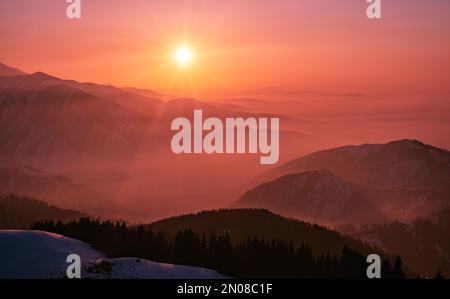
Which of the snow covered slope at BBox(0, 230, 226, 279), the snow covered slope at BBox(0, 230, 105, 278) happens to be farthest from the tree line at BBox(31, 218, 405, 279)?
the snow covered slope at BBox(0, 230, 226, 279)

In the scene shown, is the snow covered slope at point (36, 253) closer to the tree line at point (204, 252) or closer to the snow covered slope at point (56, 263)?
the snow covered slope at point (56, 263)

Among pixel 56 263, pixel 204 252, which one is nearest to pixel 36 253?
pixel 56 263

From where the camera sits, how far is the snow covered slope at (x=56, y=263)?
131 m

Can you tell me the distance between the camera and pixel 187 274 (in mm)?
137125

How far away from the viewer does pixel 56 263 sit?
13450cm

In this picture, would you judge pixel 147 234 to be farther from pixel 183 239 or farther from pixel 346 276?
pixel 346 276

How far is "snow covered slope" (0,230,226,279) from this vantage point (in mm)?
130875

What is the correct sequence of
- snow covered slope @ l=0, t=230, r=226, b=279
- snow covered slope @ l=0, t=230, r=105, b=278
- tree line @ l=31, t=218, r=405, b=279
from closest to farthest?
snow covered slope @ l=0, t=230, r=226, b=279
snow covered slope @ l=0, t=230, r=105, b=278
tree line @ l=31, t=218, r=405, b=279

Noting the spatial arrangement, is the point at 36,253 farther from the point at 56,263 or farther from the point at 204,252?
the point at 204,252

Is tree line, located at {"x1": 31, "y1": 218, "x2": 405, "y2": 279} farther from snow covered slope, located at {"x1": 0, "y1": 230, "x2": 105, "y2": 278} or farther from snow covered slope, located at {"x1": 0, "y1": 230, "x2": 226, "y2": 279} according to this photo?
snow covered slope, located at {"x1": 0, "y1": 230, "x2": 226, "y2": 279}

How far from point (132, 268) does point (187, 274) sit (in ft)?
30.6
